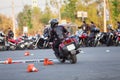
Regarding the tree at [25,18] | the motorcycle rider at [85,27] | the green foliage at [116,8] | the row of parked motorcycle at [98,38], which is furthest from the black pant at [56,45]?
the tree at [25,18]

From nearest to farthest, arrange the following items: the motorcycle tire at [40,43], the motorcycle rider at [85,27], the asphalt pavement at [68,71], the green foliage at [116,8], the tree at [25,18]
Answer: the asphalt pavement at [68,71] → the motorcycle rider at [85,27] → the motorcycle tire at [40,43] → the green foliage at [116,8] → the tree at [25,18]

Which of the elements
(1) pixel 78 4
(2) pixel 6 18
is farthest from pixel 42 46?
(2) pixel 6 18

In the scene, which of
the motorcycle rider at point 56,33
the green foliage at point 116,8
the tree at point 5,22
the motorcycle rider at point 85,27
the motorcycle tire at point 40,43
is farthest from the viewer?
the tree at point 5,22

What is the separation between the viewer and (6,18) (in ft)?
363

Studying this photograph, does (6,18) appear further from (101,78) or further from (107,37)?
(101,78)

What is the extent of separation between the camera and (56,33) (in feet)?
61.9

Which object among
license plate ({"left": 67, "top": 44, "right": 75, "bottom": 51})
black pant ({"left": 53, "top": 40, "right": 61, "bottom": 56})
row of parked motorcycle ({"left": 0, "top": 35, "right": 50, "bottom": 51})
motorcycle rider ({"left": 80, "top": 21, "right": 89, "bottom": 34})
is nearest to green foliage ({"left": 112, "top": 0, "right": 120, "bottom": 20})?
row of parked motorcycle ({"left": 0, "top": 35, "right": 50, "bottom": 51})

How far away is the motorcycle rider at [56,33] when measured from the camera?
61.6ft

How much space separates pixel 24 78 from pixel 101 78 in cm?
Result: 201

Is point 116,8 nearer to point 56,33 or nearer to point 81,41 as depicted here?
point 81,41

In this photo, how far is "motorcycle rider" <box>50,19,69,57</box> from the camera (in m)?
18.8

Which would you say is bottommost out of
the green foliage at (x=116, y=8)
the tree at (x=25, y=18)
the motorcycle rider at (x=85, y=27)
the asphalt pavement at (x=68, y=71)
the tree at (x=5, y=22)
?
the tree at (x=5, y=22)

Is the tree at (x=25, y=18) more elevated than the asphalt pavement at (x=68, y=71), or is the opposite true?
the asphalt pavement at (x=68, y=71)

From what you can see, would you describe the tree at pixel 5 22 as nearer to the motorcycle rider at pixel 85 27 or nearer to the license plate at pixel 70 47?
the motorcycle rider at pixel 85 27
